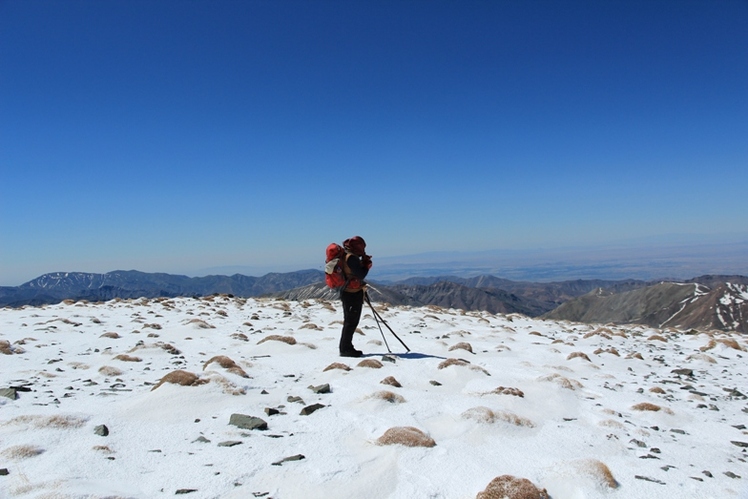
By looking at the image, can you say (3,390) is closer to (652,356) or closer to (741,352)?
(652,356)

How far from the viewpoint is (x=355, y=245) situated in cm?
1280

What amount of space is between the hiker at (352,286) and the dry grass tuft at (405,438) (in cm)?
617

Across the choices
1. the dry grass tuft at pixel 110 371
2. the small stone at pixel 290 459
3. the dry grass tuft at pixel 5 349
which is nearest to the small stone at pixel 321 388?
the small stone at pixel 290 459

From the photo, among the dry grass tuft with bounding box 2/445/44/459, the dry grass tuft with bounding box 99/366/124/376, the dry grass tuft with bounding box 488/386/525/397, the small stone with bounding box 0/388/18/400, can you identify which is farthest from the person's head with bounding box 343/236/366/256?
the dry grass tuft with bounding box 2/445/44/459

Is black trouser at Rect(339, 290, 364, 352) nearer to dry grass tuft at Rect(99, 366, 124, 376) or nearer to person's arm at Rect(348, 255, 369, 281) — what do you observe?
person's arm at Rect(348, 255, 369, 281)

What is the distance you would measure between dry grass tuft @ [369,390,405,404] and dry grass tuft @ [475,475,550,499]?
11.1 feet

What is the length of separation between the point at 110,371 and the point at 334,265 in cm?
615

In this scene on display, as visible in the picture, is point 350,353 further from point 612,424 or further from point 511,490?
point 511,490

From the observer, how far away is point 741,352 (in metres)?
18.8

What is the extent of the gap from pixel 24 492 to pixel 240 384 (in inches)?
191

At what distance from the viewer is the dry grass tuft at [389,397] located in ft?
27.2

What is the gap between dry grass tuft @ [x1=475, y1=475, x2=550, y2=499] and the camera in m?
4.85

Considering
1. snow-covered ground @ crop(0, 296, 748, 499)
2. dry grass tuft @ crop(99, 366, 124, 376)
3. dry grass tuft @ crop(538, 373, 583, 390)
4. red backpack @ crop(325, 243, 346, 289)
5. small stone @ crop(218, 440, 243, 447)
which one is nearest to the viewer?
snow-covered ground @ crop(0, 296, 748, 499)

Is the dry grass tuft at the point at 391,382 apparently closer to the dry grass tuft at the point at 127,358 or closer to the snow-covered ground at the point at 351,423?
the snow-covered ground at the point at 351,423
